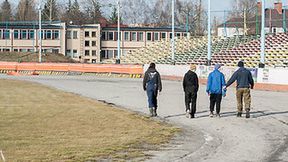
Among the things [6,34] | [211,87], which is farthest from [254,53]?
[6,34]

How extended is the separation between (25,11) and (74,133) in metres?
124

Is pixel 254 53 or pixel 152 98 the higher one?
pixel 254 53

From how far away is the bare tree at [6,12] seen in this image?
127306 millimetres

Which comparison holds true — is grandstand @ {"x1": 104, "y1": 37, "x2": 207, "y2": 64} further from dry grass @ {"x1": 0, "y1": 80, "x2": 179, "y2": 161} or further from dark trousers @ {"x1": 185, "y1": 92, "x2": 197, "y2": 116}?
dark trousers @ {"x1": 185, "y1": 92, "x2": 197, "y2": 116}

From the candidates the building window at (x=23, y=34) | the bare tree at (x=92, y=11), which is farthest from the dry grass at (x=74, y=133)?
the bare tree at (x=92, y=11)

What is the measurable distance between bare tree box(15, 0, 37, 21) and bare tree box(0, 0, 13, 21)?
6.81 ft

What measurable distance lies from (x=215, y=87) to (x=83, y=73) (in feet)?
137

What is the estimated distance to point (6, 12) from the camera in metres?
131

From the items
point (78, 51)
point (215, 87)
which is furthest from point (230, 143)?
point (78, 51)

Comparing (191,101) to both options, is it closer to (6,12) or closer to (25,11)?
(6,12)

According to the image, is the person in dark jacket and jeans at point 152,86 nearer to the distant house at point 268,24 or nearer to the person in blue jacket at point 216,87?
the person in blue jacket at point 216,87

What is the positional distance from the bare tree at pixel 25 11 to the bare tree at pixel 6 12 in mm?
2074

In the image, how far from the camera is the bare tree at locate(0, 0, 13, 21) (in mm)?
127306

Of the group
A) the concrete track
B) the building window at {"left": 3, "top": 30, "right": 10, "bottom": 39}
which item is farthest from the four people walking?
the building window at {"left": 3, "top": 30, "right": 10, "bottom": 39}
